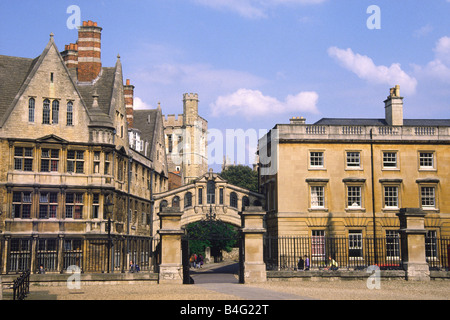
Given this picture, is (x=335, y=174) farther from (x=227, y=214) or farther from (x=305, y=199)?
(x=227, y=214)

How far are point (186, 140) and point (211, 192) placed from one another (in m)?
67.2

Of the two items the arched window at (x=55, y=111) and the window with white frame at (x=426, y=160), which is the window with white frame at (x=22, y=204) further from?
the window with white frame at (x=426, y=160)

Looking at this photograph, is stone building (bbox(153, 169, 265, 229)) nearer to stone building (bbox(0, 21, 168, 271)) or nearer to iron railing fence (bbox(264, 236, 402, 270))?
iron railing fence (bbox(264, 236, 402, 270))

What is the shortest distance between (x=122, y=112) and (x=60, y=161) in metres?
7.94

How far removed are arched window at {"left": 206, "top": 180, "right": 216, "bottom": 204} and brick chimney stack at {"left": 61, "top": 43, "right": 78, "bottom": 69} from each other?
16.0 meters

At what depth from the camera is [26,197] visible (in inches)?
Answer: 1512

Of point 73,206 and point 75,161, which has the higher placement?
point 75,161

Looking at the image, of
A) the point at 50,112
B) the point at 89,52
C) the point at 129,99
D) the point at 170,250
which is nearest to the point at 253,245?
the point at 170,250

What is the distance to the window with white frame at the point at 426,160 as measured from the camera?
150 ft

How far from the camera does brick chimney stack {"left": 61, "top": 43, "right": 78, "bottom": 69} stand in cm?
4754

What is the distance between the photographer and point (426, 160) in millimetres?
45906

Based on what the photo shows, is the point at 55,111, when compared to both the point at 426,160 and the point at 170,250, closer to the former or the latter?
the point at 170,250

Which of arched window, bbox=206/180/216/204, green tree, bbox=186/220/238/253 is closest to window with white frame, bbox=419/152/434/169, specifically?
arched window, bbox=206/180/216/204
